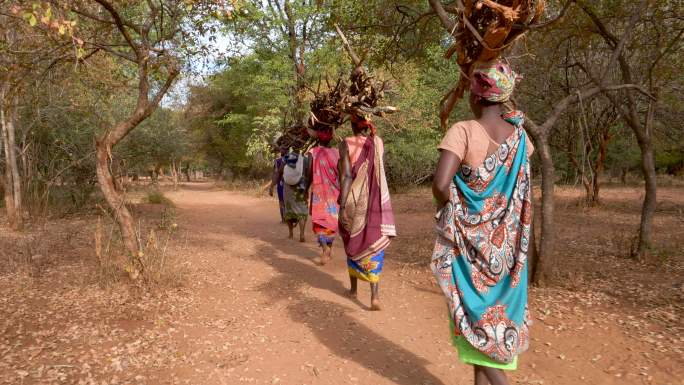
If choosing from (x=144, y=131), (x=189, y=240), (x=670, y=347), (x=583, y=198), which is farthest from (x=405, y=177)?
(x=670, y=347)

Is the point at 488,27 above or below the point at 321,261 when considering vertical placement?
above

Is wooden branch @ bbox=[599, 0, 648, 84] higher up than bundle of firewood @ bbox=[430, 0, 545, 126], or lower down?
higher up

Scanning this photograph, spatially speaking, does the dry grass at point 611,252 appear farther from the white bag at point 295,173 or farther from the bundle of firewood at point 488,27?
the bundle of firewood at point 488,27

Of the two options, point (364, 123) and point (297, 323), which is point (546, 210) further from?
point (297, 323)

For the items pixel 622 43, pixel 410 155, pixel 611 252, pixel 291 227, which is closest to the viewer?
pixel 622 43

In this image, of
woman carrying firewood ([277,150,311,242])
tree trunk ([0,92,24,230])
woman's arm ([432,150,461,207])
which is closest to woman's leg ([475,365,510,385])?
woman's arm ([432,150,461,207])

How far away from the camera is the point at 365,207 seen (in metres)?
4.80

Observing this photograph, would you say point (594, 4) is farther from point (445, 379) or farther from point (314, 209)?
point (445, 379)

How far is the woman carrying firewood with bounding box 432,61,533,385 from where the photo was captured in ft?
8.14

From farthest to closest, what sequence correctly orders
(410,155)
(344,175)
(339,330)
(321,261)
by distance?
(410,155)
(321,261)
(344,175)
(339,330)

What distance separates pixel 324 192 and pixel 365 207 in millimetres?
1967

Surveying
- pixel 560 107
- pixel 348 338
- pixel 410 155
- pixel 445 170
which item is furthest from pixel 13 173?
pixel 410 155

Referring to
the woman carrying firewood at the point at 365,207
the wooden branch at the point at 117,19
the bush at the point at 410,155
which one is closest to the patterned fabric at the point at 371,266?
the woman carrying firewood at the point at 365,207

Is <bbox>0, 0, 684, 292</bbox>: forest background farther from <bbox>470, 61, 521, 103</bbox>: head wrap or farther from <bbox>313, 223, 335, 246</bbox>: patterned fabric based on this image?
<bbox>313, 223, 335, 246</bbox>: patterned fabric
